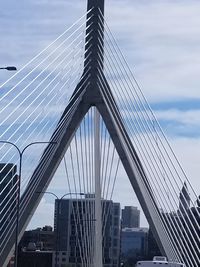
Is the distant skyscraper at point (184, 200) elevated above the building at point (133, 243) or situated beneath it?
situated beneath

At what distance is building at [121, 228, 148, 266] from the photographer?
142 metres

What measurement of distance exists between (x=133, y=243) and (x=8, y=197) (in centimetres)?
10545

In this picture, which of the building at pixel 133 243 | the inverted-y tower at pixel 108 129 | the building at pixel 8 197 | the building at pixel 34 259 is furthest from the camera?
the building at pixel 133 243

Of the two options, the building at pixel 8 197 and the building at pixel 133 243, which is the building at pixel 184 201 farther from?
the building at pixel 133 243

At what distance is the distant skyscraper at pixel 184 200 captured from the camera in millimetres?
43534

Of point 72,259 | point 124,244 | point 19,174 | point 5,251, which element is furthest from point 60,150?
point 124,244

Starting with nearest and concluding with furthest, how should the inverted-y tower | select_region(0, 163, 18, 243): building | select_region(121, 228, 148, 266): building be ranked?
select_region(0, 163, 18, 243): building → the inverted-y tower → select_region(121, 228, 148, 266): building

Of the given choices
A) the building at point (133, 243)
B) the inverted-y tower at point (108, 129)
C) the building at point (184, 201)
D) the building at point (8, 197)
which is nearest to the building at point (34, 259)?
the building at point (133, 243)

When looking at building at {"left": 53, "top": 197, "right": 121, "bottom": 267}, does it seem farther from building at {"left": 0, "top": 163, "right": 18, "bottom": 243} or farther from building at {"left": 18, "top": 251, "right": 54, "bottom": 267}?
building at {"left": 0, "top": 163, "right": 18, "bottom": 243}

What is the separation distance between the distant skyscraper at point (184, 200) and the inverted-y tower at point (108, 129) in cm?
138

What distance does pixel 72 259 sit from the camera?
126688mm

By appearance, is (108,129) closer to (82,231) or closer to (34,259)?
(82,231)

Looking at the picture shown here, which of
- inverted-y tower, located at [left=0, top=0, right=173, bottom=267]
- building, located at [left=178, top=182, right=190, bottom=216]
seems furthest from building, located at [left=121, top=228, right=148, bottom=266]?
building, located at [left=178, top=182, right=190, bottom=216]

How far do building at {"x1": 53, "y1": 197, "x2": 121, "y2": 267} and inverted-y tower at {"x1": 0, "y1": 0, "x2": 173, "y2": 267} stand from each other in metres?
12.9
